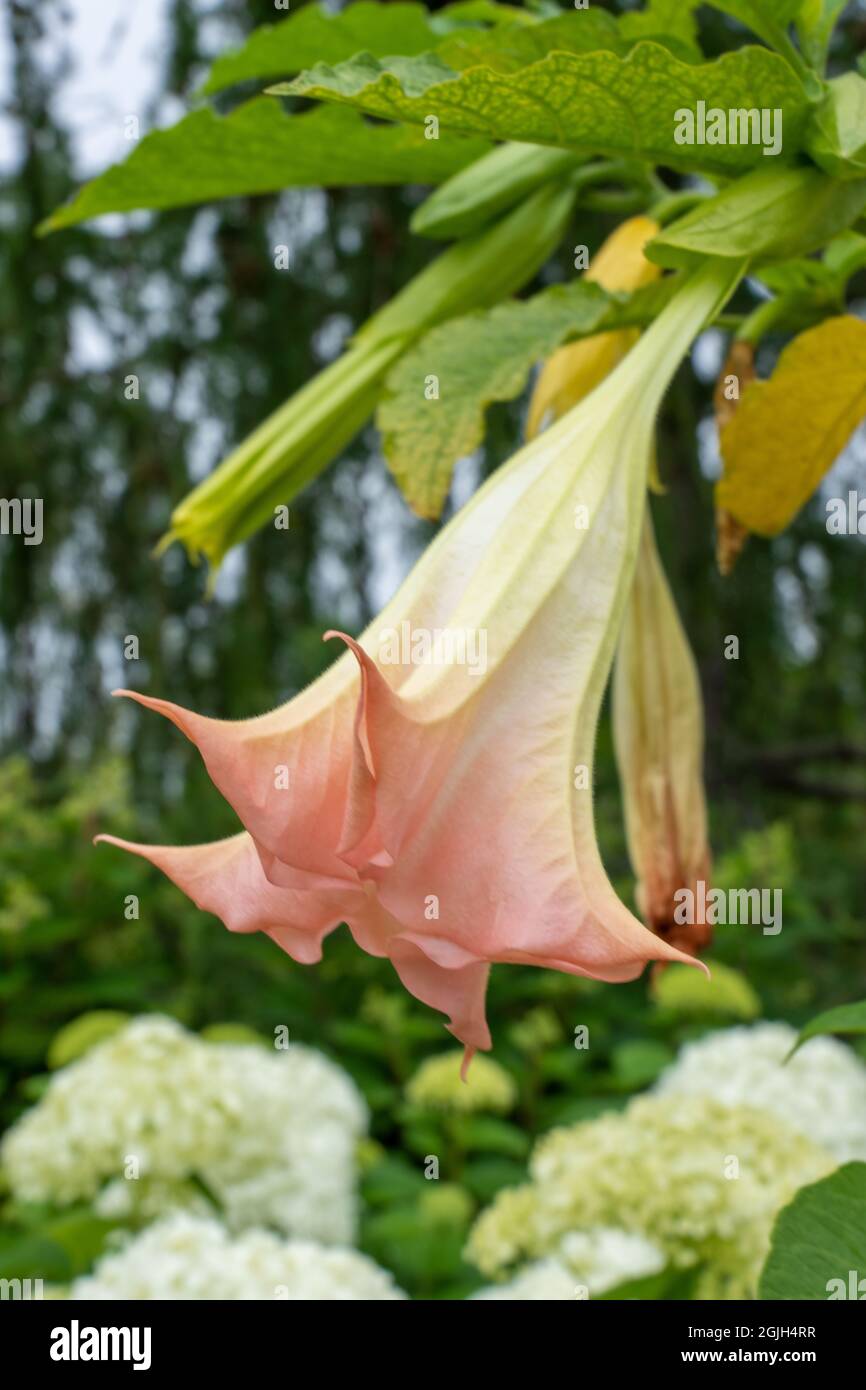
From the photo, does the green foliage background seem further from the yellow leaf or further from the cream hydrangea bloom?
the yellow leaf

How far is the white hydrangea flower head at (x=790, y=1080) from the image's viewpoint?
1.18 metres

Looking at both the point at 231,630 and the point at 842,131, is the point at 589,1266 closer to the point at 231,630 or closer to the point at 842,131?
the point at 842,131

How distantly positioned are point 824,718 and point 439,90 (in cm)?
240

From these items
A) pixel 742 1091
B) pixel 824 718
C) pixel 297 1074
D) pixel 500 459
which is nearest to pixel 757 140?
pixel 742 1091

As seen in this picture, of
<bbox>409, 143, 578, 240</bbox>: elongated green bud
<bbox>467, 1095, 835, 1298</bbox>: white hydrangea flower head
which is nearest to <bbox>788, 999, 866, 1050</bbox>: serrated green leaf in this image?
<bbox>409, 143, 578, 240</bbox>: elongated green bud

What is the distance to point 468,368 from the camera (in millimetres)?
372

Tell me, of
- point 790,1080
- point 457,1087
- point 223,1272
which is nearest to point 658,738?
point 223,1272

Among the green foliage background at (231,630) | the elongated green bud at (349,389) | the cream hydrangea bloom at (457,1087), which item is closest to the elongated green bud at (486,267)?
the elongated green bud at (349,389)

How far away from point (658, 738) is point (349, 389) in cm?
14

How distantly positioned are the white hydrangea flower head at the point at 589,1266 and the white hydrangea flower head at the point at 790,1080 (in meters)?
0.33

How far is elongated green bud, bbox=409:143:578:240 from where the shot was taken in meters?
0.38
